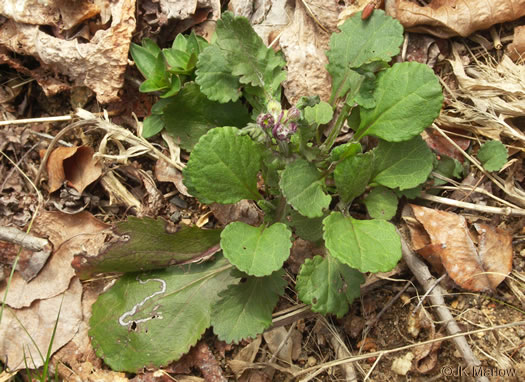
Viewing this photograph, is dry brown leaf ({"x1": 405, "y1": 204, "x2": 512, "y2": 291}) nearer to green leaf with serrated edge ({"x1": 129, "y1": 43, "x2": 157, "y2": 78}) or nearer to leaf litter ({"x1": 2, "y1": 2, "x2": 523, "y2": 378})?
leaf litter ({"x1": 2, "y1": 2, "x2": 523, "y2": 378})

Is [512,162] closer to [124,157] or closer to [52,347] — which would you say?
[124,157]

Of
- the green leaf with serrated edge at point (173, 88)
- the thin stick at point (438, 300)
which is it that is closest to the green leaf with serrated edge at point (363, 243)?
the thin stick at point (438, 300)

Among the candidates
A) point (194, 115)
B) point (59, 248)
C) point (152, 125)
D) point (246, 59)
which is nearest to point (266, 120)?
point (246, 59)

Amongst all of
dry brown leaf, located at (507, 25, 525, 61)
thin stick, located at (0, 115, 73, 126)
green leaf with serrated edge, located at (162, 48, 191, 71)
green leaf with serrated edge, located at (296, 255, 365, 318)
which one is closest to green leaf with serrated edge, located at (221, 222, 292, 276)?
green leaf with serrated edge, located at (296, 255, 365, 318)

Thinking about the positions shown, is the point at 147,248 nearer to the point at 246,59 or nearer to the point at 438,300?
the point at 246,59

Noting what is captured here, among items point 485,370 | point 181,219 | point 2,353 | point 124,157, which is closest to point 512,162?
point 485,370

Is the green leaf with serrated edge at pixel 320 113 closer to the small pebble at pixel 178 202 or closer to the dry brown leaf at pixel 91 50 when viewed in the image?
the small pebble at pixel 178 202
